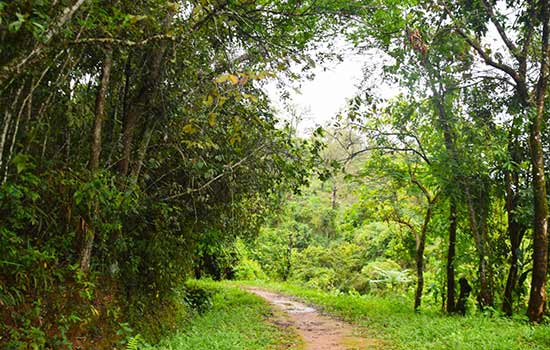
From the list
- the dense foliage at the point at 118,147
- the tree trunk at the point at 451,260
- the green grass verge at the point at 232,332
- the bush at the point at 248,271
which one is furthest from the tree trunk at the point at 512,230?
the bush at the point at 248,271

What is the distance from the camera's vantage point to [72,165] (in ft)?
17.3

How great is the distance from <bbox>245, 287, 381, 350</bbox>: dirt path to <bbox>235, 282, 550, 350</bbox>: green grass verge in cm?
40

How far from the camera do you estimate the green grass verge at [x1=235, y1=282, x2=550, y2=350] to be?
7258mm

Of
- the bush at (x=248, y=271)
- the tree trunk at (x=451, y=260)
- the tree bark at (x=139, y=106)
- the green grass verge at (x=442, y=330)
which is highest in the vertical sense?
the tree bark at (x=139, y=106)

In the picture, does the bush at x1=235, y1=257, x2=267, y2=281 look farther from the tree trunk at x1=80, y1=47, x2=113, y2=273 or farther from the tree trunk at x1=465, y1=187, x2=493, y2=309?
the tree trunk at x1=80, y1=47, x2=113, y2=273

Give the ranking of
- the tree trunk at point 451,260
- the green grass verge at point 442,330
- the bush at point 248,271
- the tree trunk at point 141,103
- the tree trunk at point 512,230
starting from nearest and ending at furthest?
1. the tree trunk at point 141,103
2. the green grass verge at point 442,330
3. the tree trunk at point 512,230
4. the tree trunk at point 451,260
5. the bush at point 248,271

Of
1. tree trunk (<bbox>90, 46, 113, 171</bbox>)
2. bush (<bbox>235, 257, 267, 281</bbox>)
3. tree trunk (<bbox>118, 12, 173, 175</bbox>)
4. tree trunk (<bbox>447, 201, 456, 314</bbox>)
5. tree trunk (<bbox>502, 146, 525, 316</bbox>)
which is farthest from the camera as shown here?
bush (<bbox>235, 257, 267, 281</bbox>)

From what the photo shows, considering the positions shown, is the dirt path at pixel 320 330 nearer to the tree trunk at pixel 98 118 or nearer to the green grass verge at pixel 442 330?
the green grass verge at pixel 442 330

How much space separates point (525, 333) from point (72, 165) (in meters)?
7.67

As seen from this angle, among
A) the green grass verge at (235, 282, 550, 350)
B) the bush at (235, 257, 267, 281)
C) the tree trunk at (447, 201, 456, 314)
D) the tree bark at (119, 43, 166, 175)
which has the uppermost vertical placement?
the tree bark at (119, 43, 166, 175)

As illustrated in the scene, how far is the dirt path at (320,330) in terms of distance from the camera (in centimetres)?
821

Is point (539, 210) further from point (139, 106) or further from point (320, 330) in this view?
point (139, 106)

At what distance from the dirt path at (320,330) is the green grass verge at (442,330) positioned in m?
0.40

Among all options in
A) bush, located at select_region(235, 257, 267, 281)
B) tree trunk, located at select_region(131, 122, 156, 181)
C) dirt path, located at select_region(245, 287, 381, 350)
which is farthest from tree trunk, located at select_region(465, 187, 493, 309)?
bush, located at select_region(235, 257, 267, 281)
